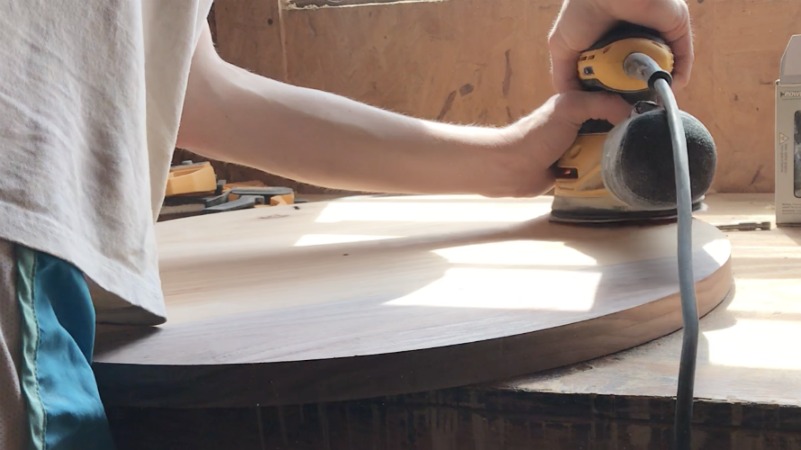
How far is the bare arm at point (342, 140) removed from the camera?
87 centimetres

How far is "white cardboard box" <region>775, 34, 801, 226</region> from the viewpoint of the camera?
1.01 meters

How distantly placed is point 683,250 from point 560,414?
145 millimetres

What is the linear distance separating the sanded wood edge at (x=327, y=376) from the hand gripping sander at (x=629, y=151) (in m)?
0.21

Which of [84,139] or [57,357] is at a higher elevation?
[84,139]

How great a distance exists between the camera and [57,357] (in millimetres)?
433

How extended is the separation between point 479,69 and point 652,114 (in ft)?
3.79

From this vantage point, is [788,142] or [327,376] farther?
[788,142]

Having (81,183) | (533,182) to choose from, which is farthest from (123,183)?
(533,182)

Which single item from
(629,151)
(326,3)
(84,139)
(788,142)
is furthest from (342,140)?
(326,3)

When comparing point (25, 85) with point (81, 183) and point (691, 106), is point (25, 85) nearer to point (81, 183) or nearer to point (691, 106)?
point (81, 183)

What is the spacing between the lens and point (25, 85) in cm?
44

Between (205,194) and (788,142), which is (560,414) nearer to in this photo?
(788,142)

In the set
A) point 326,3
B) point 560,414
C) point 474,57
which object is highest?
point 326,3

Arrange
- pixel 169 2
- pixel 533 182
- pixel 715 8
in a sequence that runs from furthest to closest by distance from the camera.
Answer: pixel 715 8 < pixel 533 182 < pixel 169 2
